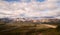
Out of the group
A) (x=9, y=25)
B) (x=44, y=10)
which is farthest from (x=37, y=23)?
(x=9, y=25)

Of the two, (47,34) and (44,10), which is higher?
(44,10)

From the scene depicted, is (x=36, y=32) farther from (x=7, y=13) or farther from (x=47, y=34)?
(x=7, y=13)

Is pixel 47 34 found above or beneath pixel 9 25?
beneath

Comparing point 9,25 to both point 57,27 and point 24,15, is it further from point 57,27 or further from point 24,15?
point 57,27

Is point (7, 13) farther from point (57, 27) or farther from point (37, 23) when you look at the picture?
point (57, 27)

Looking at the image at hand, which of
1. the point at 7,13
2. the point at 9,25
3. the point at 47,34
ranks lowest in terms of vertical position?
the point at 47,34

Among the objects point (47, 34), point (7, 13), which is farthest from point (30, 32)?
point (7, 13)

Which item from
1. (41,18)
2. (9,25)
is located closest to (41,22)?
(41,18)
